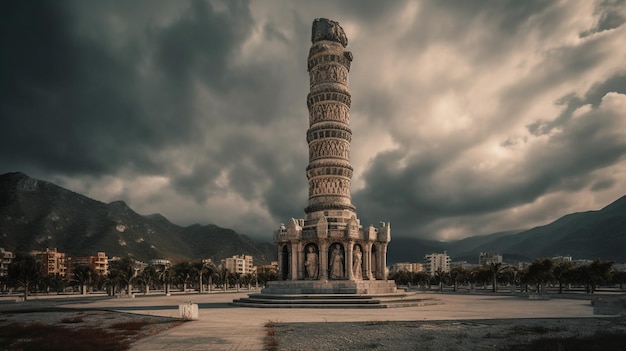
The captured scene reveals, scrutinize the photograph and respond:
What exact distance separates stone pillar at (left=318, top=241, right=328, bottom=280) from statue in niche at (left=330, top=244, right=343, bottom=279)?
0.80m

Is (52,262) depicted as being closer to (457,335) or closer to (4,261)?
(4,261)

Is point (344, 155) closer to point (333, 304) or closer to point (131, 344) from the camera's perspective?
point (333, 304)

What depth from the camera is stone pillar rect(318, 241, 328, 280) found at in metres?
42.2

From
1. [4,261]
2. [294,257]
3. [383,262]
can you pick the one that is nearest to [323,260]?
[294,257]

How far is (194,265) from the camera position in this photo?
81.3 meters

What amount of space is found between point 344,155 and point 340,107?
233 inches

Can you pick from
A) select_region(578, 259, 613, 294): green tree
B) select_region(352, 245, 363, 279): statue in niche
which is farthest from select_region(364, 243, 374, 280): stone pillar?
select_region(578, 259, 613, 294): green tree

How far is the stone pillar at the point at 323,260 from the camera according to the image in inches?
1662

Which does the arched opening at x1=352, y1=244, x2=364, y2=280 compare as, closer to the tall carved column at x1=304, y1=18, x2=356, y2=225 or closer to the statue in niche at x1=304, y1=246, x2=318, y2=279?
the statue in niche at x1=304, y1=246, x2=318, y2=279

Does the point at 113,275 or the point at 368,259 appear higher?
the point at 368,259

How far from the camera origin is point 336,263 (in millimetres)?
43062

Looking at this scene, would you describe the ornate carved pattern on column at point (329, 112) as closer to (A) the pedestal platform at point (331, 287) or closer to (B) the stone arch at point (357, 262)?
(B) the stone arch at point (357, 262)

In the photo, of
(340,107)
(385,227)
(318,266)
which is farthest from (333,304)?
(340,107)

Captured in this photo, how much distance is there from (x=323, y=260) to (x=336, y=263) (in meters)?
1.44
